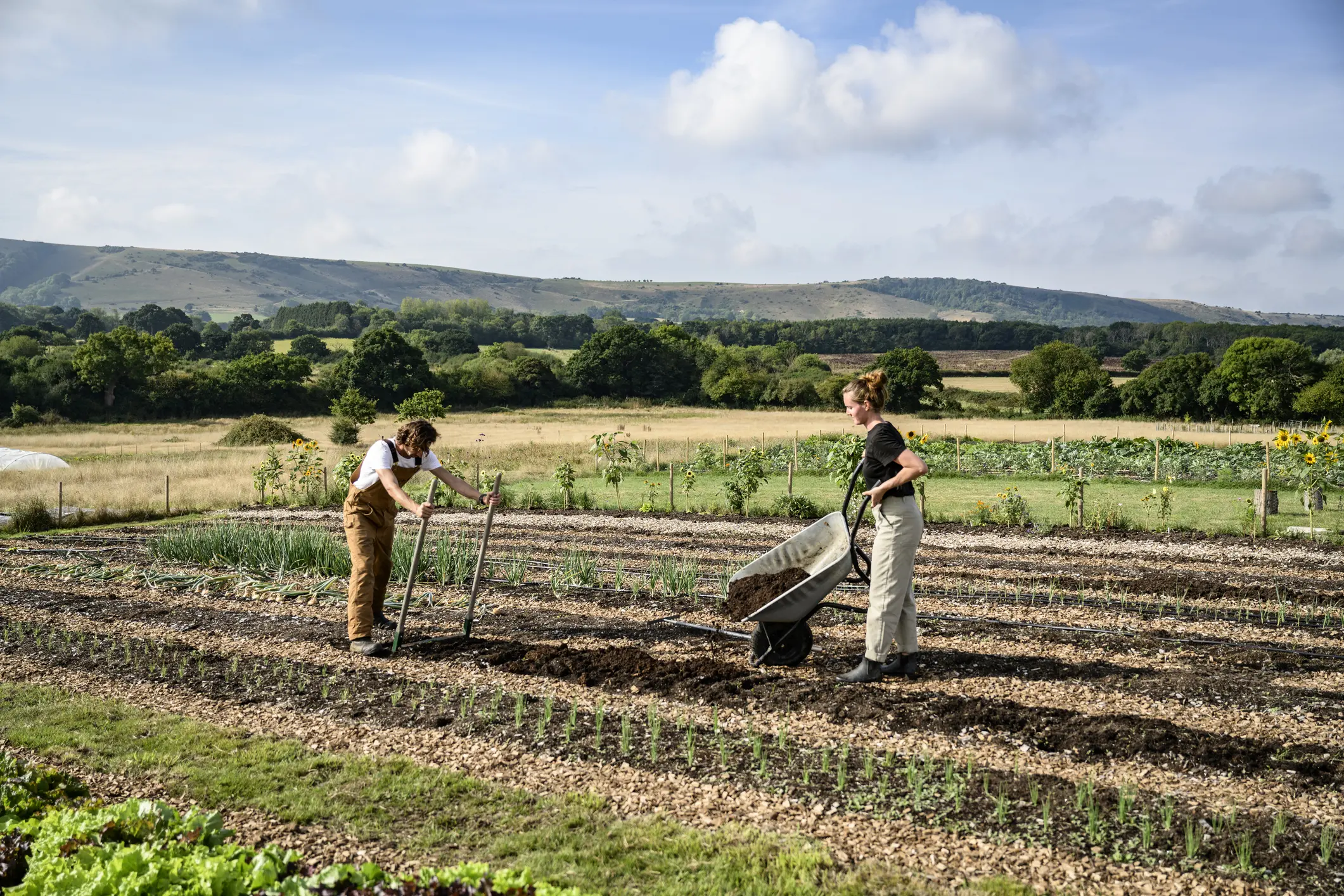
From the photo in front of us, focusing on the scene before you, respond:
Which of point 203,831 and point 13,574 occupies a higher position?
point 203,831

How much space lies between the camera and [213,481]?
22.3 meters

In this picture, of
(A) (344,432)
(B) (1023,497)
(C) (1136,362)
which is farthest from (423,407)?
(C) (1136,362)

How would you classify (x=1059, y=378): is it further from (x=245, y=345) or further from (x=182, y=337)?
(x=182, y=337)

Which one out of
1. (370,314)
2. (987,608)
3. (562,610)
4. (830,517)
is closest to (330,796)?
(830,517)

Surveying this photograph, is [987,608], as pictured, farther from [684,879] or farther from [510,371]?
[510,371]

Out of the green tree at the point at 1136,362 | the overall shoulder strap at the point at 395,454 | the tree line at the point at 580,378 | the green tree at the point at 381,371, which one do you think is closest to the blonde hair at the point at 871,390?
the overall shoulder strap at the point at 395,454

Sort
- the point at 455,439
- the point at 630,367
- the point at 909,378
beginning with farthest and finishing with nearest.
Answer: the point at 630,367
the point at 909,378
the point at 455,439

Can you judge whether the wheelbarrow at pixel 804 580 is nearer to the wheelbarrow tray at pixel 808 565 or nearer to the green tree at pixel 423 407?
the wheelbarrow tray at pixel 808 565

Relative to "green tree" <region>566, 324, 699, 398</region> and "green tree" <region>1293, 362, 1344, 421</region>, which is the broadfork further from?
"green tree" <region>566, 324, 699, 398</region>

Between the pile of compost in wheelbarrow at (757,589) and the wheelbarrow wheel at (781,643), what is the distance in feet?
0.52

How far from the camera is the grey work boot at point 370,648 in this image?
23.7 feet

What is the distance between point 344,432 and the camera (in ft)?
119

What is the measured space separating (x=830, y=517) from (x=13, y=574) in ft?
29.8

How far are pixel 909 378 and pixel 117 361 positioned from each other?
4374 centimetres
